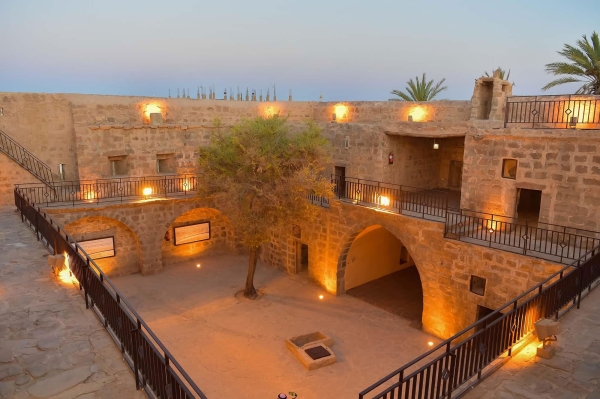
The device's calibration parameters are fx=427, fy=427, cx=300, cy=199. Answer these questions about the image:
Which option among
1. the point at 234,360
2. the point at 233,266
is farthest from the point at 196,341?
the point at 233,266

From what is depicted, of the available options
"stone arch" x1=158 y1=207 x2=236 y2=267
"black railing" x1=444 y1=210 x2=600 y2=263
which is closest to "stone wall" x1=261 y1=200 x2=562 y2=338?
"black railing" x1=444 y1=210 x2=600 y2=263

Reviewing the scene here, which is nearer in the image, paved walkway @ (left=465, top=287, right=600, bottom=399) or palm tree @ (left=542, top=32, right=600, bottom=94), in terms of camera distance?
paved walkway @ (left=465, top=287, right=600, bottom=399)

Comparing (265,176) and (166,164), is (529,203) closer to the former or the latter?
(265,176)

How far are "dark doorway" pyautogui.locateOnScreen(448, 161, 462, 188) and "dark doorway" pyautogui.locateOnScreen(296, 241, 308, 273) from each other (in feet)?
23.6

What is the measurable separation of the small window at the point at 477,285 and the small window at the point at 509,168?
312 cm

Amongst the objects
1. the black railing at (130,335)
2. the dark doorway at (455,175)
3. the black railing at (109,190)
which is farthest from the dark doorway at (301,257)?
the black railing at (130,335)

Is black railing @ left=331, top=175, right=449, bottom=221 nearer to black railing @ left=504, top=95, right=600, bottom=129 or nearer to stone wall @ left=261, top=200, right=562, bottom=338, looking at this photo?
stone wall @ left=261, top=200, right=562, bottom=338

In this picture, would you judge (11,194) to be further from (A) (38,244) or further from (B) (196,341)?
(B) (196,341)

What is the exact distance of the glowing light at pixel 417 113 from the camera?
681 inches

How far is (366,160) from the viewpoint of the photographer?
16516 mm

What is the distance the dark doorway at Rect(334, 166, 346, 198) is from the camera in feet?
54.0

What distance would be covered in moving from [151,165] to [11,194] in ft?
16.5

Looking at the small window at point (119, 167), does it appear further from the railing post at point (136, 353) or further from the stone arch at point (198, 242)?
the railing post at point (136, 353)

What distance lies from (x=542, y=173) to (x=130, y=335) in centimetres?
1114
